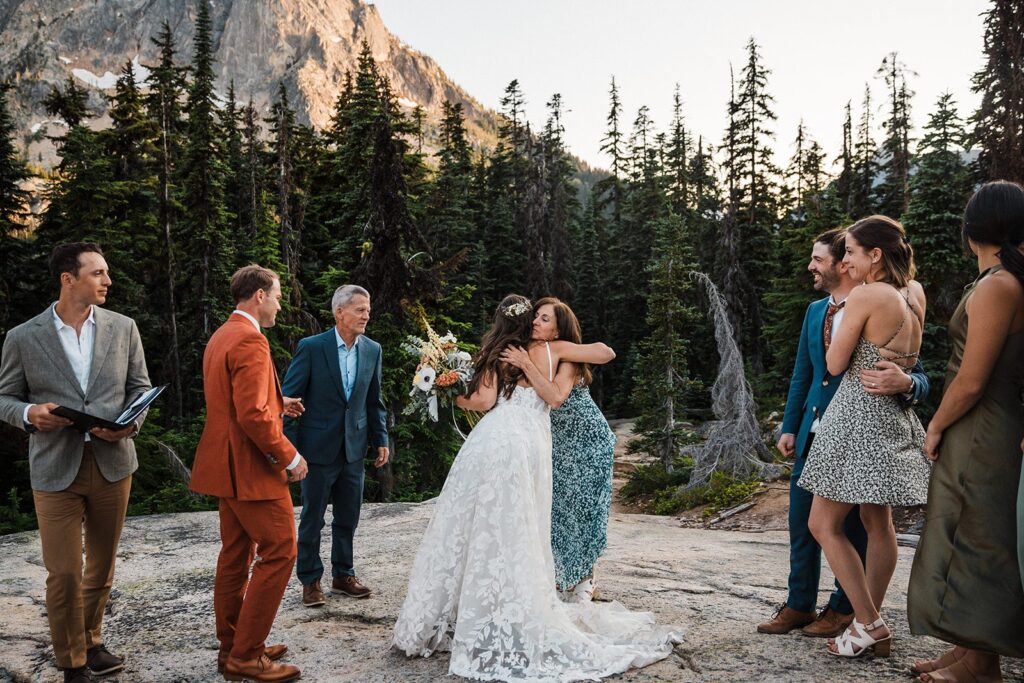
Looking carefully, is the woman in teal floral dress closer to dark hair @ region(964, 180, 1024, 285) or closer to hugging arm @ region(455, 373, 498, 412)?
hugging arm @ region(455, 373, 498, 412)

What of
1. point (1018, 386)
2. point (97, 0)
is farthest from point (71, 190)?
point (97, 0)

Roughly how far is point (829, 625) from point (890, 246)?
2219mm

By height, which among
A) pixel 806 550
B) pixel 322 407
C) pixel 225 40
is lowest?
pixel 806 550

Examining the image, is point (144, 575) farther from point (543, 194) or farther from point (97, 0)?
point (97, 0)

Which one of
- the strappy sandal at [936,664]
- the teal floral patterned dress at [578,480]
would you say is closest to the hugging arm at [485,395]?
the teal floral patterned dress at [578,480]

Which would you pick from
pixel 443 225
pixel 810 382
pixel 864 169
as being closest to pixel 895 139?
pixel 864 169

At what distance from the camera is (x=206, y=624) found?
16.5 feet

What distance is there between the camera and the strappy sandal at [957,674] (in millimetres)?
3322

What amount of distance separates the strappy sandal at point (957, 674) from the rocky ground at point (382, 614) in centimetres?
20

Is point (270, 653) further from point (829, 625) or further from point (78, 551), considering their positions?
point (829, 625)

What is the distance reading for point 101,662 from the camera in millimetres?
4121

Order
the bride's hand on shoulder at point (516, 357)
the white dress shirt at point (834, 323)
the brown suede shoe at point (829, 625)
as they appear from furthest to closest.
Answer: the bride's hand on shoulder at point (516, 357), the brown suede shoe at point (829, 625), the white dress shirt at point (834, 323)

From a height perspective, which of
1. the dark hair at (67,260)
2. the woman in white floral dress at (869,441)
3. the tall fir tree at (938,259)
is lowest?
the woman in white floral dress at (869,441)

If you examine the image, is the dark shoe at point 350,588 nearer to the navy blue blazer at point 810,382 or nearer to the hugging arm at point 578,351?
the hugging arm at point 578,351
